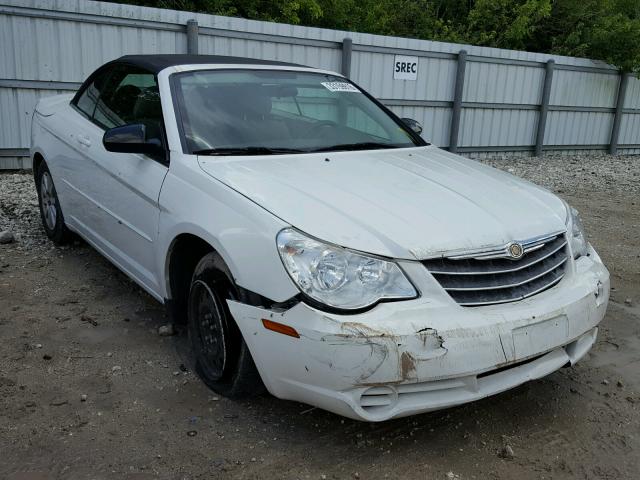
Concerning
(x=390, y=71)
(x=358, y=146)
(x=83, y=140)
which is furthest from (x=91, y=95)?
(x=390, y=71)

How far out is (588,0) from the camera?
17.0 metres

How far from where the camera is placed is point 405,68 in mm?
11414

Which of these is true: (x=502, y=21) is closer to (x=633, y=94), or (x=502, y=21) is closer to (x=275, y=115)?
(x=633, y=94)

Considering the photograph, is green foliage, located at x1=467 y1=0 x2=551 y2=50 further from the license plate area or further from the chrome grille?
the license plate area

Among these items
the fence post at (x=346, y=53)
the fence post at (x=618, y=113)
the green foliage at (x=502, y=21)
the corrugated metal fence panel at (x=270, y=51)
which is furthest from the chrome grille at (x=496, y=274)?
the green foliage at (x=502, y=21)

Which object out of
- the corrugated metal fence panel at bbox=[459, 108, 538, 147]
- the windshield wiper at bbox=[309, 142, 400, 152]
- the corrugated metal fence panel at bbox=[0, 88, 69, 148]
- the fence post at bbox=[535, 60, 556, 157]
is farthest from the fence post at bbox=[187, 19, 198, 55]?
the fence post at bbox=[535, 60, 556, 157]

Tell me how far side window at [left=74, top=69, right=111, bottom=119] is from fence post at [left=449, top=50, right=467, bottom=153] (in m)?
8.58

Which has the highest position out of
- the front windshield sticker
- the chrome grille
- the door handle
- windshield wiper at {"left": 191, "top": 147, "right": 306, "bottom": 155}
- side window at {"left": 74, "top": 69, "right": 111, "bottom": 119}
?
the front windshield sticker

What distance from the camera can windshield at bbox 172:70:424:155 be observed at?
3.42m

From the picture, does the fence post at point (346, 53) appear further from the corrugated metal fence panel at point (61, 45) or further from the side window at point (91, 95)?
the side window at point (91, 95)

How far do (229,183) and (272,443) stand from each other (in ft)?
3.76

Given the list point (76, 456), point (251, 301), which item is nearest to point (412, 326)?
point (251, 301)

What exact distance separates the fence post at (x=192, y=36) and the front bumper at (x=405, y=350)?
24.1 feet

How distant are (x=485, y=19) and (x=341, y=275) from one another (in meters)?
15.8
